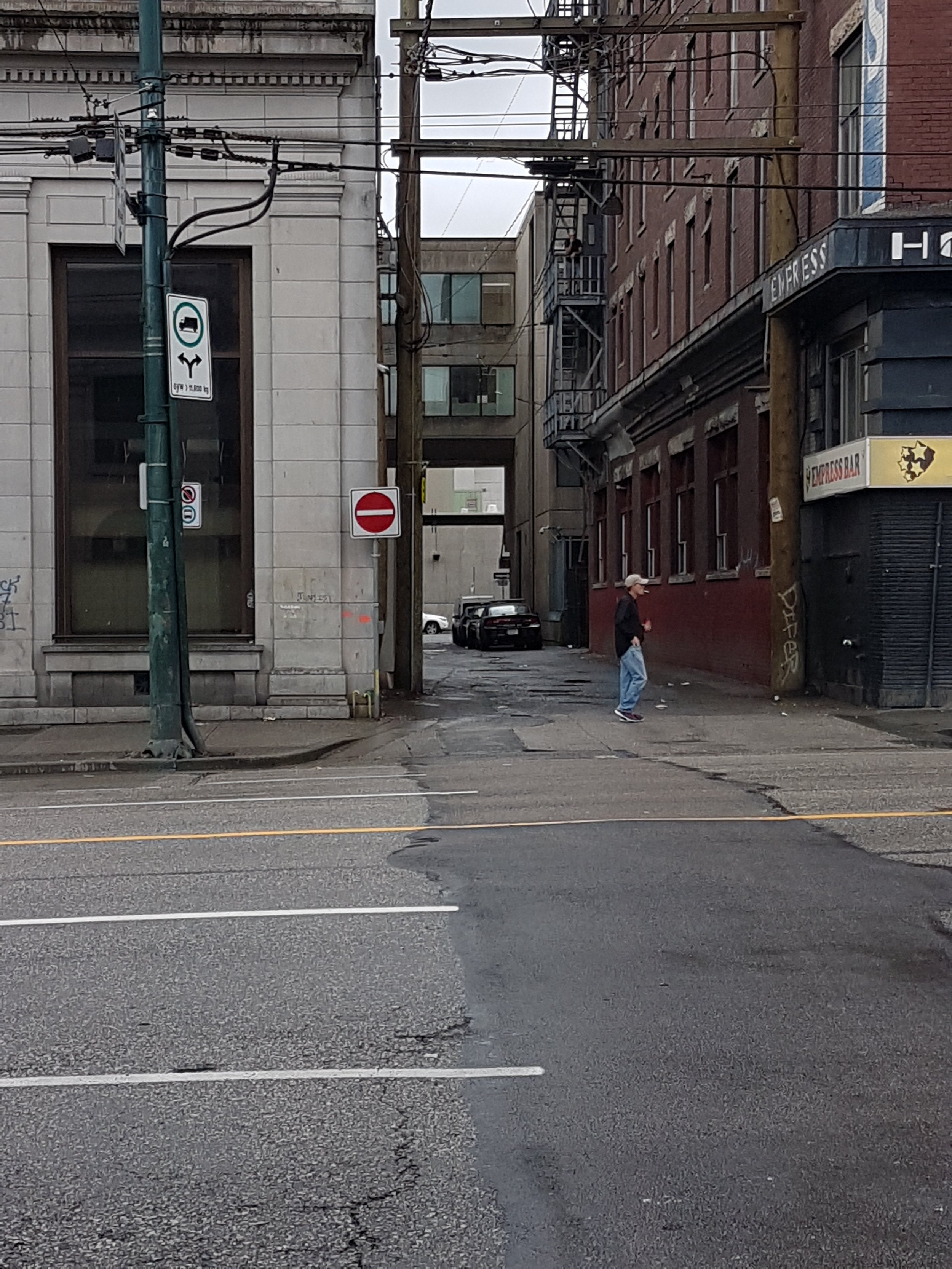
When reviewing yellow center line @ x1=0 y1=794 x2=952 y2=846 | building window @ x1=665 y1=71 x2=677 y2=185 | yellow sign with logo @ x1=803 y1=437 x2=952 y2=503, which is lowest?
yellow center line @ x1=0 y1=794 x2=952 y2=846

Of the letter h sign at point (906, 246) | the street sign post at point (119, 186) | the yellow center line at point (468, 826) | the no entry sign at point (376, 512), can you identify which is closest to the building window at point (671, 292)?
the letter h sign at point (906, 246)

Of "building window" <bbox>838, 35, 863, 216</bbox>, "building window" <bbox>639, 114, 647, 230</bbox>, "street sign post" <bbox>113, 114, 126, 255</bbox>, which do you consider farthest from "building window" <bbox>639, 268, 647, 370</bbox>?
"street sign post" <bbox>113, 114, 126, 255</bbox>

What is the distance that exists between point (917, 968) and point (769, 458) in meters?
16.4

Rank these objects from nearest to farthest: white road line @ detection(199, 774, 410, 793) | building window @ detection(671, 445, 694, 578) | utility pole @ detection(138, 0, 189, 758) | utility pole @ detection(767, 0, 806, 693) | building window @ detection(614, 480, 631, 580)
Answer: white road line @ detection(199, 774, 410, 793) < utility pole @ detection(138, 0, 189, 758) < utility pole @ detection(767, 0, 806, 693) < building window @ detection(671, 445, 694, 578) < building window @ detection(614, 480, 631, 580)

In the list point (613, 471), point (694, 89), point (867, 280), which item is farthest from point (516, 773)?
point (613, 471)

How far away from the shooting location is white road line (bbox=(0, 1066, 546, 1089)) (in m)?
5.12

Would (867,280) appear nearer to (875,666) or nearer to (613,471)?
(875,666)

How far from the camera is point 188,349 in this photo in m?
15.2

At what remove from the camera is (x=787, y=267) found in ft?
66.0

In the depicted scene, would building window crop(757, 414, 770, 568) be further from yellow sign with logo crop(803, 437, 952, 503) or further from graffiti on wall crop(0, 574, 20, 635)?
graffiti on wall crop(0, 574, 20, 635)

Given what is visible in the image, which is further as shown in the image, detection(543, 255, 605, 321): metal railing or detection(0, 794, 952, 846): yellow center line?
detection(543, 255, 605, 321): metal railing

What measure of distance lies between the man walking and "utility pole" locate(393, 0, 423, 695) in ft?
13.9

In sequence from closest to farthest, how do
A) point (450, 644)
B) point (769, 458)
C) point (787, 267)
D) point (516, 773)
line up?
point (516, 773) → point (787, 267) → point (769, 458) → point (450, 644)

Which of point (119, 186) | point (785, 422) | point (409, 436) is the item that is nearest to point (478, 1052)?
point (119, 186)
